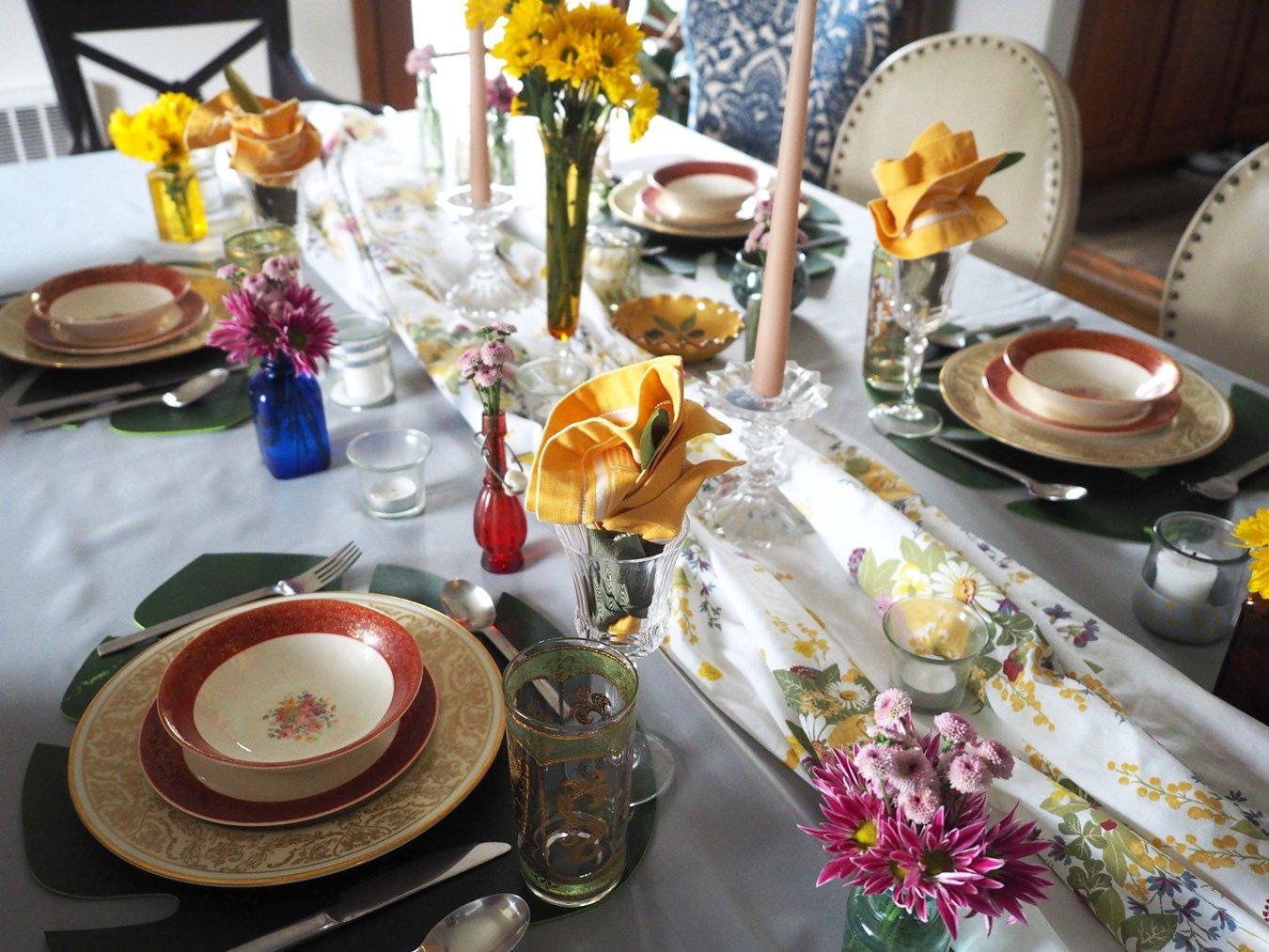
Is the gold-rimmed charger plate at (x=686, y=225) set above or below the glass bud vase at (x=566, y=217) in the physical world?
below

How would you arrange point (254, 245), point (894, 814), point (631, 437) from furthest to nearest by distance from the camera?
point (254, 245) → point (631, 437) → point (894, 814)

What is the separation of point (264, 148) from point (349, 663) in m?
0.78

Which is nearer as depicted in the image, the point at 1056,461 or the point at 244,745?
the point at 244,745

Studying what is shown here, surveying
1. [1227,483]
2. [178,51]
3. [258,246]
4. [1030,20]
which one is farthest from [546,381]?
[1030,20]

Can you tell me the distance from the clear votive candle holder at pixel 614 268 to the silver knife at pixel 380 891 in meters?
0.72

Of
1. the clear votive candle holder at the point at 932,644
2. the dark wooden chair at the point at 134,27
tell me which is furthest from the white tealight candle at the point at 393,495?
the dark wooden chair at the point at 134,27

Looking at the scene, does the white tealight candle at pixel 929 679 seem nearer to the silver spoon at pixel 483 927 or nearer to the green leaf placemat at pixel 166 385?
the silver spoon at pixel 483 927

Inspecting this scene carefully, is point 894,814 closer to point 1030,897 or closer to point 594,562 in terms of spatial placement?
point 1030,897

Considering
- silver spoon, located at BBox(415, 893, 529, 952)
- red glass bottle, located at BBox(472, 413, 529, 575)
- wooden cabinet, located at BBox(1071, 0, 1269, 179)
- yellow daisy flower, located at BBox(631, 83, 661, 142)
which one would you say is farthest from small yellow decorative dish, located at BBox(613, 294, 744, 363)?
wooden cabinet, located at BBox(1071, 0, 1269, 179)

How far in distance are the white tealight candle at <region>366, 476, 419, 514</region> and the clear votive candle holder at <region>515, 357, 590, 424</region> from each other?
144 mm

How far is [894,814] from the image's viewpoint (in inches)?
18.9

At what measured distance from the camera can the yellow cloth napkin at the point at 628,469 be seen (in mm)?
614

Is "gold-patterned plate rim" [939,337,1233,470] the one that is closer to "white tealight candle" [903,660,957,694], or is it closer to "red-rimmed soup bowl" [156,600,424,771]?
"white tealight candle" [903,660,957,694]

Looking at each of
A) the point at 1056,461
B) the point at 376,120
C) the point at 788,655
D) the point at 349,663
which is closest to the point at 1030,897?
the point at 788,655
